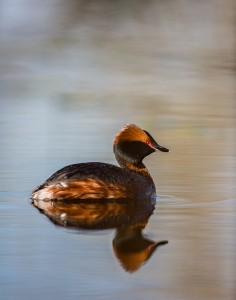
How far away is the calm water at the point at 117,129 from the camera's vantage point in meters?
7.35

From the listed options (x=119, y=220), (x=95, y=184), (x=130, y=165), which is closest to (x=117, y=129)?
(x=130, y=165)

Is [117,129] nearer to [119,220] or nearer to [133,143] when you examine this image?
[133,143]

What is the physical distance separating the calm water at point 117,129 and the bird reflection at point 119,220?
0.03m

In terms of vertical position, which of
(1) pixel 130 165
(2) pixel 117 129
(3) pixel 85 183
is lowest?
(2) pixel 117 129

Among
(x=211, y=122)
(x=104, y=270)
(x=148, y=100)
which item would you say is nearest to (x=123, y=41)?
(x=148, y=100)

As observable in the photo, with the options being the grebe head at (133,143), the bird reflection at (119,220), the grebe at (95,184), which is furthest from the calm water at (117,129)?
the grebe head at (133,143)

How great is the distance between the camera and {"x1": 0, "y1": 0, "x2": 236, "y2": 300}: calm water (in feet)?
24.1

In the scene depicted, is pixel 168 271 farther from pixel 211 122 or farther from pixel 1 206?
pixel 211 122

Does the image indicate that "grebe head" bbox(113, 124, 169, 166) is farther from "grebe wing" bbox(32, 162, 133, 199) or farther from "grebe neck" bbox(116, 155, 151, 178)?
Answer: "grebe wing" bbox(32, 162, 133, 199)

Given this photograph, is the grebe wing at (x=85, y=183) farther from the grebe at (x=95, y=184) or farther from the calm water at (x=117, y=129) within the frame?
the calm water at (x=117, y=129)

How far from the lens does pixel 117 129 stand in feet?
45.9

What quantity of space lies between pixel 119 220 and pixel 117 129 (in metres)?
4.61

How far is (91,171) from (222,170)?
141 cm

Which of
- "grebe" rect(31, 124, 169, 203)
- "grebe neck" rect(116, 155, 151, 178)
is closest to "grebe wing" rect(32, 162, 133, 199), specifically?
"grebe" rect(31, 124, 169, 203)
